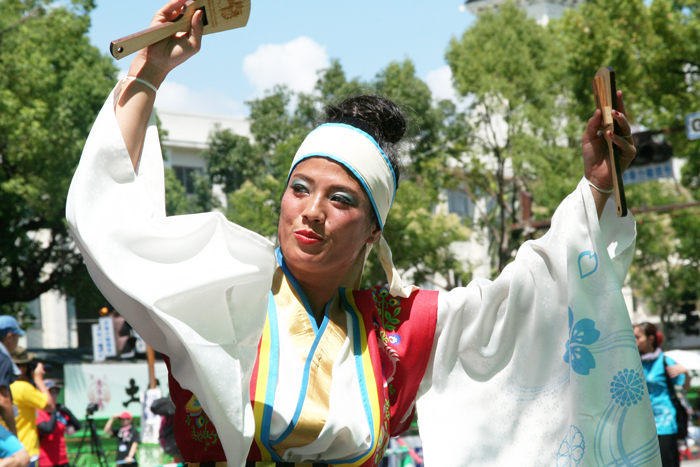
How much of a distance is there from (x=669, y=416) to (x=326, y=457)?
4353mm

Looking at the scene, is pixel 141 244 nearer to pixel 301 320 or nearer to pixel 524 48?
pixel 301 320

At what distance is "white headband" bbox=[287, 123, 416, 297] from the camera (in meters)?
1.90

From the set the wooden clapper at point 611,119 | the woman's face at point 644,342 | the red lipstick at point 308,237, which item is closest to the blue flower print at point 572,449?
the wooden clapper at point 611,119

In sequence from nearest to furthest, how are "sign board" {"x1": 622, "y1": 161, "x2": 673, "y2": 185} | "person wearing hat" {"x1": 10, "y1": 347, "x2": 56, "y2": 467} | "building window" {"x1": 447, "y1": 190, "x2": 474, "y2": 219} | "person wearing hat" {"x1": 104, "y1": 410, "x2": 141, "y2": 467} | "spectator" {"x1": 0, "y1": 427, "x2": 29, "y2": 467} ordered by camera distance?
"spectator" {"x1": 0, "y1": 427, "x2": 29, "y2": 467}
"person wearing hat" {"x1": 10, "y1": 347, "x2": 56, "y2": 467}
"person wearing hat" {"x1": 104, "y1": 410, "x2": 141, "y2": 467}
"sign board" {"x1": 622, "y1": 161, "x2": 673, "y2": 185}
"building window" {"x1": 447, "y1": 190, "x2": 474, "y2": 219}

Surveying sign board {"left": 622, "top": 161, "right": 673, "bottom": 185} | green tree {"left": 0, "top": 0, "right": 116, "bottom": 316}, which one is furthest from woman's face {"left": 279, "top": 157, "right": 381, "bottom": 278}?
green tree {"left": 0, "top": 0, "right": 116, "bottom": 316}

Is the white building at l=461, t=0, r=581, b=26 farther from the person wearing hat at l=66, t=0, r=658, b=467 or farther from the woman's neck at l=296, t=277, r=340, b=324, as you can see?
the woman's neck at l=296, t=277, r=340, b=324

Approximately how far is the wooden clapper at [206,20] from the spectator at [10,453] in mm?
3221

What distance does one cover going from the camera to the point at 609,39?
13.0 meters

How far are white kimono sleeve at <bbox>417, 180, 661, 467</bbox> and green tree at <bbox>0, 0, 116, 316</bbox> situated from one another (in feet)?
40.3

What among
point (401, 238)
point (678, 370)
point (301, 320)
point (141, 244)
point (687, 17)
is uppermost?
point (687, 17)

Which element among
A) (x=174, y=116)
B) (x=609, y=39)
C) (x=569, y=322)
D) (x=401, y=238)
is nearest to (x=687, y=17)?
(x=609, y=39)

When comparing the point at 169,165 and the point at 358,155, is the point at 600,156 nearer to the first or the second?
the point at 358,155

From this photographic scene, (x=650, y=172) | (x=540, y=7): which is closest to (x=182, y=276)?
(x=650, y=172)

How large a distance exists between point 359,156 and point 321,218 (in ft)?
0.75
